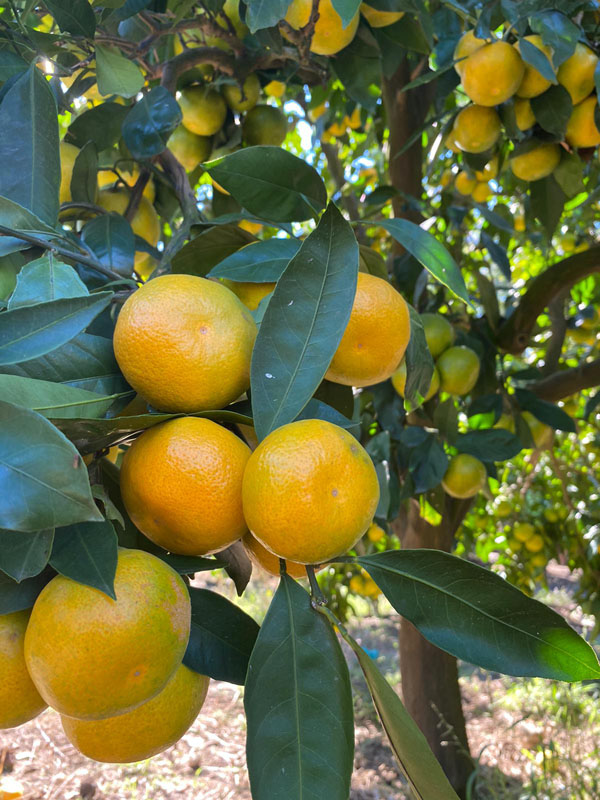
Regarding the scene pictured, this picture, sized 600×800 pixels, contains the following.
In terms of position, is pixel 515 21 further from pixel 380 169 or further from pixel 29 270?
pixel 380 169

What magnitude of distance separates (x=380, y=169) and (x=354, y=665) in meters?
2.45

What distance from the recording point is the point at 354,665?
11.3 ft

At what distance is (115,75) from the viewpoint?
0.75m

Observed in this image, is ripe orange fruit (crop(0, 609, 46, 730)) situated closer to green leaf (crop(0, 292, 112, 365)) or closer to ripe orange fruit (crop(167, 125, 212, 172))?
green leaf (crop(0, 292, 112, 365))

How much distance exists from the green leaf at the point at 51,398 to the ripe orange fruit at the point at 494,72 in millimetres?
871

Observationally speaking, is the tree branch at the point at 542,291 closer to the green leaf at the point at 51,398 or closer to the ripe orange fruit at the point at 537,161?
the ripe orange fruit at the point at 537,161

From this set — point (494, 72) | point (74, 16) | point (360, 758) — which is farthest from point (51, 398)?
point (360, 758)

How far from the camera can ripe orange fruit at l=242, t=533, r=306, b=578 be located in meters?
0.50

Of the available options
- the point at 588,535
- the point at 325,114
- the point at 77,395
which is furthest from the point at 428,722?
the point at 77,395

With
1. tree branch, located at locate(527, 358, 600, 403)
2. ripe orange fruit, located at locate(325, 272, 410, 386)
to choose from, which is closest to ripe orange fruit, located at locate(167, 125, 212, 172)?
ripe orange fruit, located at locate(325, 272, 410, 386)

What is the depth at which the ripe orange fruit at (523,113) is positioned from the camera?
3.66 ft

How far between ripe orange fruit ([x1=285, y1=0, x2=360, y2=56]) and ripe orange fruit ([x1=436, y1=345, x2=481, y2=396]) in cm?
68

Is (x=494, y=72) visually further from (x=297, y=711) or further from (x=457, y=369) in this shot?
(x=297, y=711)

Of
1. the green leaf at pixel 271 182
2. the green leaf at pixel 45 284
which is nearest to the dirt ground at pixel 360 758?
the green leaf at pixel 271 182
